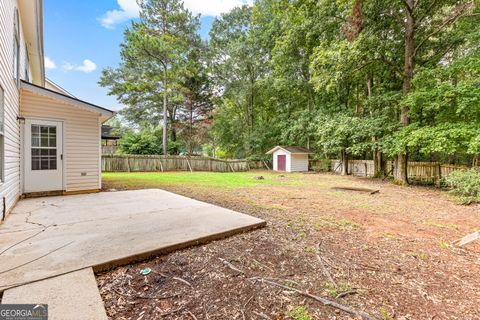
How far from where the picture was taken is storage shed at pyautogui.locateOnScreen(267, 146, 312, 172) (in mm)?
18344

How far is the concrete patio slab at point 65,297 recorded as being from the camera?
1.54 m

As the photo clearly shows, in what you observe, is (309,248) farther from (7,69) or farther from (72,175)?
(72,175)

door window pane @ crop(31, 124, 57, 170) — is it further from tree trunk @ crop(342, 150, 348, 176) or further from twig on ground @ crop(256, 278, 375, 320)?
tree trunk @ crop(342, 150, 348, 176)

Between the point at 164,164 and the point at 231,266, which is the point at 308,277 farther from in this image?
the point at 164,164

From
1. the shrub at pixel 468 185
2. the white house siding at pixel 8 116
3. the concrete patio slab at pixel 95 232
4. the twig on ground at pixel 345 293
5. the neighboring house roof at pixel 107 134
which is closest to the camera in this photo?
the twig on ground at pixel 345 293

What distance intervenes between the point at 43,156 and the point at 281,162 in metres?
15.9

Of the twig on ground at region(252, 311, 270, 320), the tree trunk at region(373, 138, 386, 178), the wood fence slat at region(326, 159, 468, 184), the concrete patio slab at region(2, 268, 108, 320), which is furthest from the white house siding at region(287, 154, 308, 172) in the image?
the concrete patio slab at region(2, 268, 108, 320)

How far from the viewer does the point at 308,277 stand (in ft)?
7.63

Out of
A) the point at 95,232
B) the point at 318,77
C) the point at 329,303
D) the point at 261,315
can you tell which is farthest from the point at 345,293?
the point at 318,77

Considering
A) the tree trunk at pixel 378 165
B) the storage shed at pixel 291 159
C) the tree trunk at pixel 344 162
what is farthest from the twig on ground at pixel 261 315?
the storage shed at pixel 291 159

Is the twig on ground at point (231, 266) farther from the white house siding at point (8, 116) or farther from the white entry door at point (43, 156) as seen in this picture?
the white entry door at point (43, 156)

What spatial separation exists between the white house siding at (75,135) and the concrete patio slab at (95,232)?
1177 millimetres

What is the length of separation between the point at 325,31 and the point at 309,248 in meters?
12.6

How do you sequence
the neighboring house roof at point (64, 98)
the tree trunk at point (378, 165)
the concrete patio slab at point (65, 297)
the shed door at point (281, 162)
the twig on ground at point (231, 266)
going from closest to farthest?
the concrete patio slab at point (65, 297) → the twig on ground at point (231, 266) → the neighboring house roof at point (64, 98) → the tree trunk at point (378, 165) → the shed door at point (281, 162)
